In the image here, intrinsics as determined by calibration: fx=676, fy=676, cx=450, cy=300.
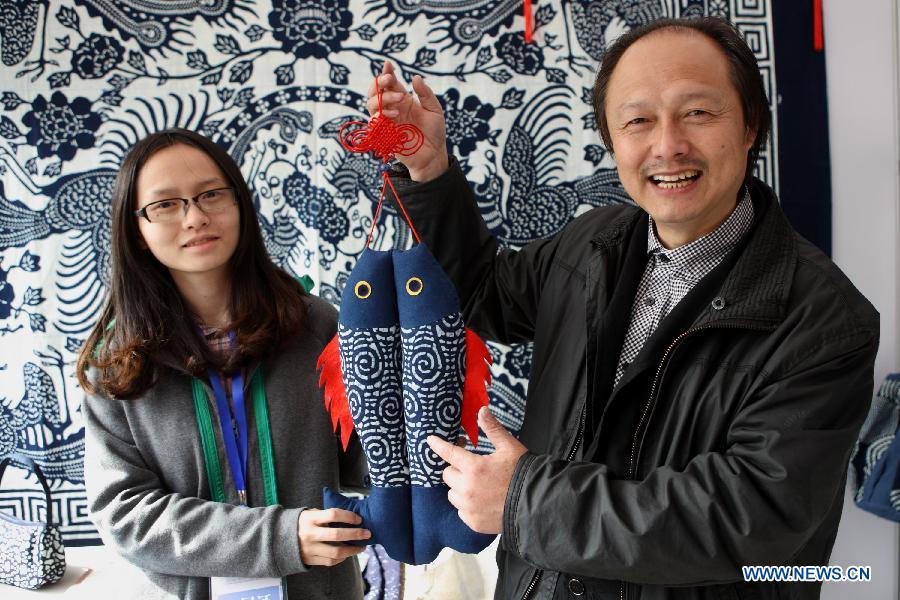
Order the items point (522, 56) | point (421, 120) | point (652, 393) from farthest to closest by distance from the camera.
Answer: point (522, 56) → point (421, 120) → point (652, 393)

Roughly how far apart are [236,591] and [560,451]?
1.94 ft

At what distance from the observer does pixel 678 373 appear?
0.94 metres

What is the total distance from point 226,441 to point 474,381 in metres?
0.45

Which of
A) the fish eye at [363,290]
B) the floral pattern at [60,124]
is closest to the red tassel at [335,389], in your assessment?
the fish eye at [363,290]

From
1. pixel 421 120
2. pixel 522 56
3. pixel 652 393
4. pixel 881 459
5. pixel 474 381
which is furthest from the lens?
pixel 522 56

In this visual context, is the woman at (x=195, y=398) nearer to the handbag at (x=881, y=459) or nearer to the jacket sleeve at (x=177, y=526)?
the jacket sleeve at (x=177, y=526)

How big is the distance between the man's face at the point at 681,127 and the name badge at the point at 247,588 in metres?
0.86

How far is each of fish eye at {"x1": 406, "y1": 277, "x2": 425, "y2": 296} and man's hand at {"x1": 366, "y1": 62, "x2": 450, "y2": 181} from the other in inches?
10.3

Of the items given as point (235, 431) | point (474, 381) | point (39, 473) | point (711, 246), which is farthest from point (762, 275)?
point (39, 473)

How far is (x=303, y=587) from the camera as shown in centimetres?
120

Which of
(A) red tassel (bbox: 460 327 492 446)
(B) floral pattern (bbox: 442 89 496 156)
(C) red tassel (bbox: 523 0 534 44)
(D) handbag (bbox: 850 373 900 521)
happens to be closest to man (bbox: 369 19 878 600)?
(A) red tassel (bbox: 460 327 492 446)

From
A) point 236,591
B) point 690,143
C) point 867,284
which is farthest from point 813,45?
point 236,591

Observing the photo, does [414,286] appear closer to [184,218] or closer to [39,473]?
[184,218]

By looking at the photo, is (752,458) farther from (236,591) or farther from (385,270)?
(236,591)
